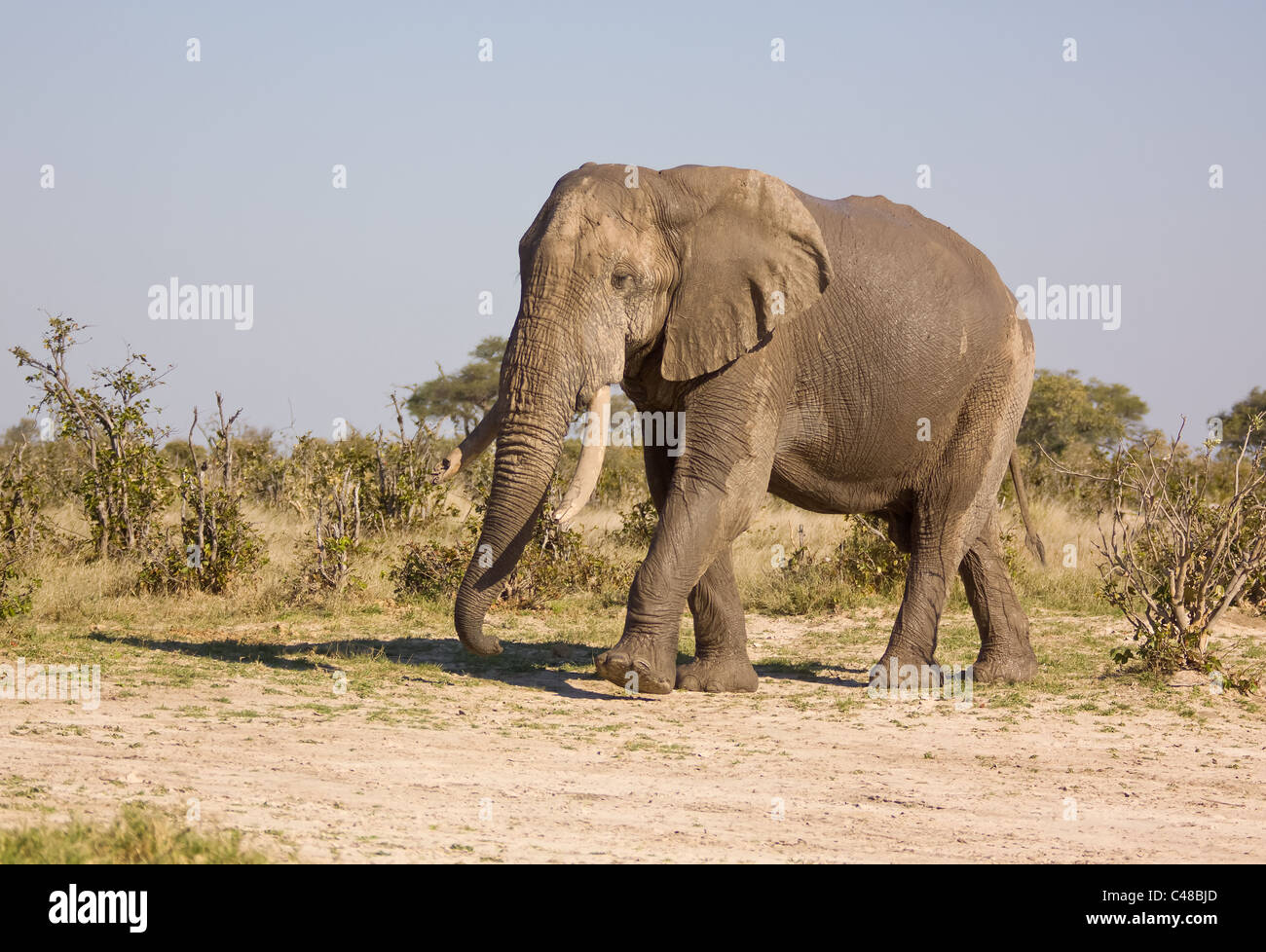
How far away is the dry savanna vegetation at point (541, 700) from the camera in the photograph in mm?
6012

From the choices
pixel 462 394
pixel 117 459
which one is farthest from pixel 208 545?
pixel 462 394

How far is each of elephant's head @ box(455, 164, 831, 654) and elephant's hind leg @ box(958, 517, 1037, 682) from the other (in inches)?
105

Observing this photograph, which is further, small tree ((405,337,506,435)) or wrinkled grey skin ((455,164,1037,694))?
small tree ((405,337,506,435))

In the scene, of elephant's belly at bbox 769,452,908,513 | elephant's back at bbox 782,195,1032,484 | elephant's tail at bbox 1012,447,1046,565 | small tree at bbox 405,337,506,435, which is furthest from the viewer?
small tree at bbox 405,337,506,435

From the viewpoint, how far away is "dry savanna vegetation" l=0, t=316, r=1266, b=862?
6.01 meters

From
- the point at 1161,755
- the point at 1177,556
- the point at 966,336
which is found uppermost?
the point at 966,336

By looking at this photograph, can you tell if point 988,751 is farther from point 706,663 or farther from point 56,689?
point 56,689

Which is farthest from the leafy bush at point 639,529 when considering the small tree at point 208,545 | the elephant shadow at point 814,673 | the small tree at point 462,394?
the small tree at point 462,394

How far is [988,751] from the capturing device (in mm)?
8156

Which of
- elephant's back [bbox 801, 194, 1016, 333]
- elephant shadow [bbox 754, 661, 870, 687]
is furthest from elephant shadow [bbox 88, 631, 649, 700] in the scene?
elephant's back [bbox 801, 194, 1016, 333]

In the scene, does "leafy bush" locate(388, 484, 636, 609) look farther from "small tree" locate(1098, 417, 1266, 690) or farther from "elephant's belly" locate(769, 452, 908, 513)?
"small tree" locate(1098, 417, 1266, 690)
